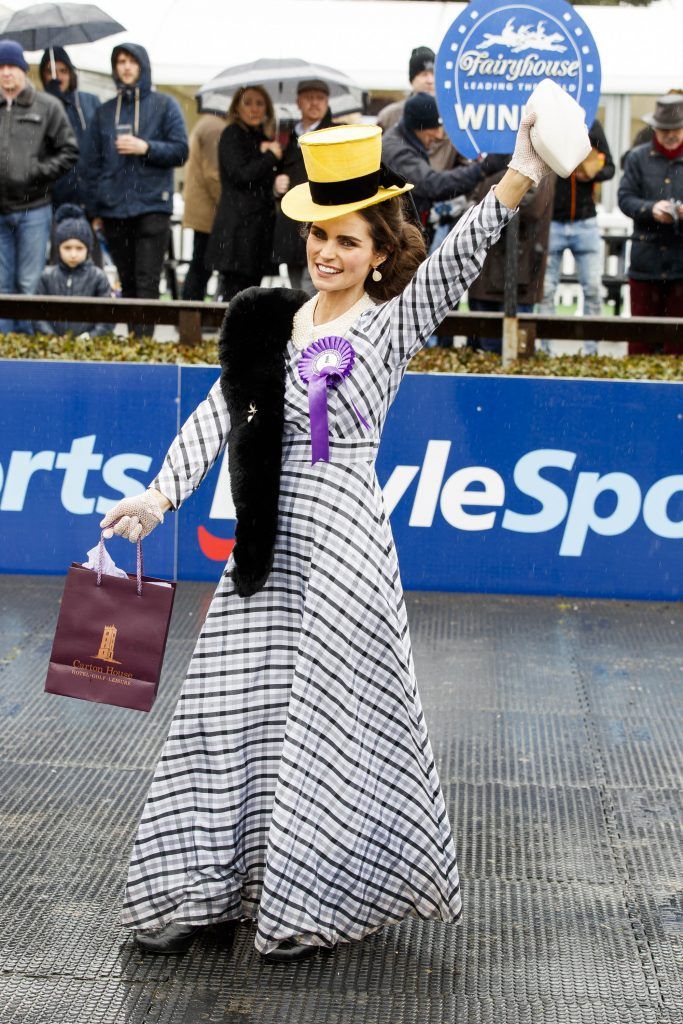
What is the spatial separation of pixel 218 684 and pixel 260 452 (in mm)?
611

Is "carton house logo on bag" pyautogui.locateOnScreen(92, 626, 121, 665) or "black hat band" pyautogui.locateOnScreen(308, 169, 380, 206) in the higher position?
"black hat band" pyautogui.locateOnScreen(308, 169, 380, 206)

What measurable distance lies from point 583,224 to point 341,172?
23.6ft

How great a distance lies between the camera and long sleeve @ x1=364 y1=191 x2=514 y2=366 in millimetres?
3516

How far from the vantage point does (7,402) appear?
760cm

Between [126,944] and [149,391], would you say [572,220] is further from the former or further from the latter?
[126,944]

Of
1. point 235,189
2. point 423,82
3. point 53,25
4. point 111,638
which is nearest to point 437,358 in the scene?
point 235,189

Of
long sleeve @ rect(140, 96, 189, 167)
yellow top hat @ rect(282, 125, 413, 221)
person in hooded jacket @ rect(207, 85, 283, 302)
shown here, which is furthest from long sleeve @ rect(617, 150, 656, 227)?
yellow top hat @ rect(282, 125, 413, 221)

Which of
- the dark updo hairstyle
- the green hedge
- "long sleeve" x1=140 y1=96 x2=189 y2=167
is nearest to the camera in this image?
the dark updo hairstyle

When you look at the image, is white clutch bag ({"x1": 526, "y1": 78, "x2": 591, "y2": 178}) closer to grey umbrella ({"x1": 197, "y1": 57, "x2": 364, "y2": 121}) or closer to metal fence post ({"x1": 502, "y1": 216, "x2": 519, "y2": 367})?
metal fence post ({"x1": 502, "y1": 216, "x2": 519, "y2": 367})

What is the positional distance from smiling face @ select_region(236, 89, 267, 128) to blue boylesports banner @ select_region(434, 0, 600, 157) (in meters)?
1.96

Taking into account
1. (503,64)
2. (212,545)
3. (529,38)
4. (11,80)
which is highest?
(529,38)

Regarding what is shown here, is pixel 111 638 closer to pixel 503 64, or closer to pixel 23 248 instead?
pixel 503 64

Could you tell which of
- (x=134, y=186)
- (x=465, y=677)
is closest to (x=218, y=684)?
(x=465, y=677)

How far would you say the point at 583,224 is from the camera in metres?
10.5
